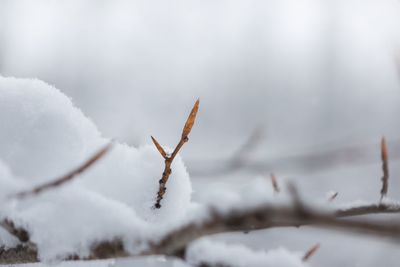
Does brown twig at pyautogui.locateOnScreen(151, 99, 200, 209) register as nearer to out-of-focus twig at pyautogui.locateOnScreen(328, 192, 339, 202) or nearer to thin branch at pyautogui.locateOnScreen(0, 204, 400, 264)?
thin branch at pyautogui.locateOnScreen(0, 204, 400, 264)

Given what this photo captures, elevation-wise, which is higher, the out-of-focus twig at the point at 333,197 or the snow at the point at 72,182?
the snow at the point at 72,182

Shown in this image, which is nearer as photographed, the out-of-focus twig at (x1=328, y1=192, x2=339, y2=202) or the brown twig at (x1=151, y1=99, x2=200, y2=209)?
the brown twig at (x1=151, y1=99, x2=200, y2=209)

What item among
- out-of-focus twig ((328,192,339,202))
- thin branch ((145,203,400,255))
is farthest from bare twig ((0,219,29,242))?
out-of-focus twig ((328,192,339,202))

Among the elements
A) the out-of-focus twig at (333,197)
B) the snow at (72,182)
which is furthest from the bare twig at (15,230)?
the out-of-focus twig at (333,197)

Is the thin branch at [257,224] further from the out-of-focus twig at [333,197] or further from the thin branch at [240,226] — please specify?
the out-of-focus twig at [333,197]

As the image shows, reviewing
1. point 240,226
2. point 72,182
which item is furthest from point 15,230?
point 240,226

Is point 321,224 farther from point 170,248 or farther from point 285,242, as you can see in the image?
point 285,242
